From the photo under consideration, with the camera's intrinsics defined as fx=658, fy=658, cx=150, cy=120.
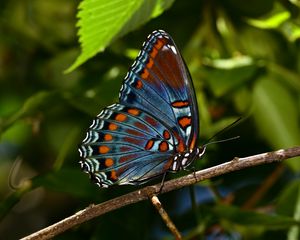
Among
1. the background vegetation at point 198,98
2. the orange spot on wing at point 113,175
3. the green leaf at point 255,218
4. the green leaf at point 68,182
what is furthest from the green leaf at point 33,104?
the green leaf at point 255,218

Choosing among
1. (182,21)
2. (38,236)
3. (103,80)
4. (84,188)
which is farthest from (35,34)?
(38,236)

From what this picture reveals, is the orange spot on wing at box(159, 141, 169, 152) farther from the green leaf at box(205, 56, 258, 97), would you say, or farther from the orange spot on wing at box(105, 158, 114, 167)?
the green leaf at box(205, 56, 258, 97)

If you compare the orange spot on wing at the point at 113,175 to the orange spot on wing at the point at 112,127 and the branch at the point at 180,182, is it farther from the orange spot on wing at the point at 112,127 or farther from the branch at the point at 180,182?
the branch at the point at 180,182

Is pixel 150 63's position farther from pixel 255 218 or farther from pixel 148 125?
pixel 255 218

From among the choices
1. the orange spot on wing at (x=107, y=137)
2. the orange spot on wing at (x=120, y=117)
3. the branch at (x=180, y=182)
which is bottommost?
the orange spot on wing at (x=107, y=137)

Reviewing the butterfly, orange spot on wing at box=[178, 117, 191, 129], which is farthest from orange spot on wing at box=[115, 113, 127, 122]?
orange spot on wing at box=[178, 117, 191, 129]

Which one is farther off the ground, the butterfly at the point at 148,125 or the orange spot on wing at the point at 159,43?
the orange spot on wing at the point at 159,43

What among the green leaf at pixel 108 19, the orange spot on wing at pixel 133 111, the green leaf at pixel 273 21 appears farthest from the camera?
the green leaf at pixel 273 21

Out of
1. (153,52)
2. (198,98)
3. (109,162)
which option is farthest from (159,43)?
(198,98)
